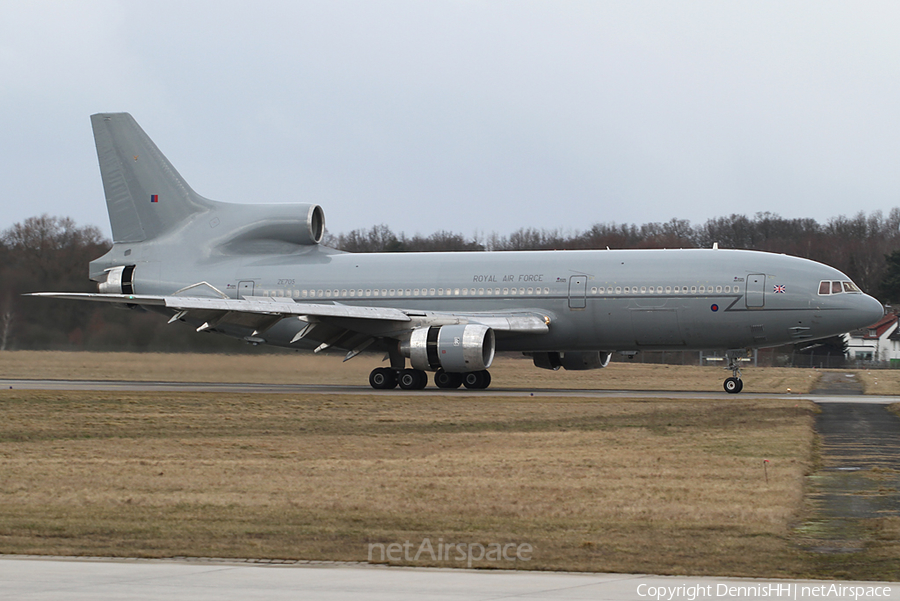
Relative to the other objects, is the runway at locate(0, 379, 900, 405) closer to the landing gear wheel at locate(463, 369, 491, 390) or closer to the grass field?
the landing gear wheel at locate(463, 369, 491, 390)

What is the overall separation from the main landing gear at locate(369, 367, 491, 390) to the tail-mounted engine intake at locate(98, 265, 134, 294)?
30.2ft

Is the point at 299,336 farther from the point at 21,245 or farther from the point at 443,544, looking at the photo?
the point at 443,544

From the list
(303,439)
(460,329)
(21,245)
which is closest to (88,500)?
(303,439)

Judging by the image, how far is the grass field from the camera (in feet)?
25.5

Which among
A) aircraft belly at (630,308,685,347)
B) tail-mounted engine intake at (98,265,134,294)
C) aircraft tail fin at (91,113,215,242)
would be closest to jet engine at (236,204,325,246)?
aircraft tail fin at (91,113,215,242)

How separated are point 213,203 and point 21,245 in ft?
21.8

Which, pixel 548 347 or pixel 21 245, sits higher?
pixel 21 245

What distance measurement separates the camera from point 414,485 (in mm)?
10984

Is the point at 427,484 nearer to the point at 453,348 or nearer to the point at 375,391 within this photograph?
the point at 453,348

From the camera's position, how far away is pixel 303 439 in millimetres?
15766

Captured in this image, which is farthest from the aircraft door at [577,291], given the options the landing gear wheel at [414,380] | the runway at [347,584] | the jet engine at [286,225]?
the runway at [347,584]

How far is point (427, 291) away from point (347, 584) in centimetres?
2326

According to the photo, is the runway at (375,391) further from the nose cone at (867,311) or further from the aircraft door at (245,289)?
the aircraft door at (245,289)

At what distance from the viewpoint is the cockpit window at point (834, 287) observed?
26.5 meters
